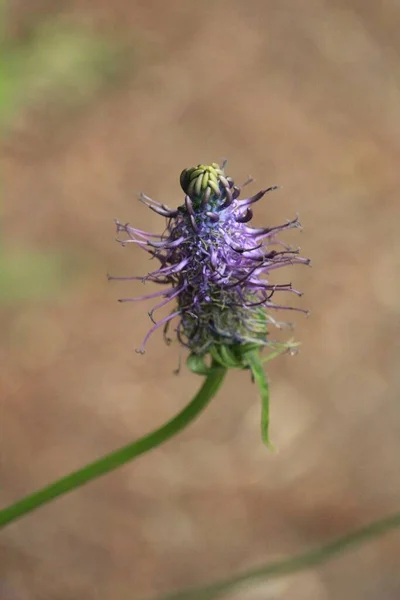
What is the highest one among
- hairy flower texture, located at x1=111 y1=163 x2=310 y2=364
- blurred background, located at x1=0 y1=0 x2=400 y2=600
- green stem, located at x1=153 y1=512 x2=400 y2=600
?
blurred background, located at x1=0 y1=0 x2=400 y2=600

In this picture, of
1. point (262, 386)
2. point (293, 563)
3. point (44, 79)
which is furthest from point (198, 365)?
point (44, 79)

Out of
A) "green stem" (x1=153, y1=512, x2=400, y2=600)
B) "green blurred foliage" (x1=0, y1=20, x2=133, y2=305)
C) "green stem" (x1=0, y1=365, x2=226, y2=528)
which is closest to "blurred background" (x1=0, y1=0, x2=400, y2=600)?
"green blurred foliage" (x1=0, y1=20, x2=133, y2=305)

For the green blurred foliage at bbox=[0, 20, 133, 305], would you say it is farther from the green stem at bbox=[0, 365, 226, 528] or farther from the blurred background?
the green stem at bbox=[0, 365, 226, 528]

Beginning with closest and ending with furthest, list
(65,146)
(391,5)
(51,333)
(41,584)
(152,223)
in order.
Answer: (41,584) → (51,333) → (152,223) → (65,146) → (391,5)

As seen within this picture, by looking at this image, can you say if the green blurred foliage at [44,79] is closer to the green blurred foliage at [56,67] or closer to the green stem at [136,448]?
the green blurred foliage at [56,67]

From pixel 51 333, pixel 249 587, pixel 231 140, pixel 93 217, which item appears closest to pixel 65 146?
pixel 93 217

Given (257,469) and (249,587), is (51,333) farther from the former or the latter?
(249,587)

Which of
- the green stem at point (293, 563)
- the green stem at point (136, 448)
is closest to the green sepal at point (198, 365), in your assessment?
the green stem at point (136, 448)
